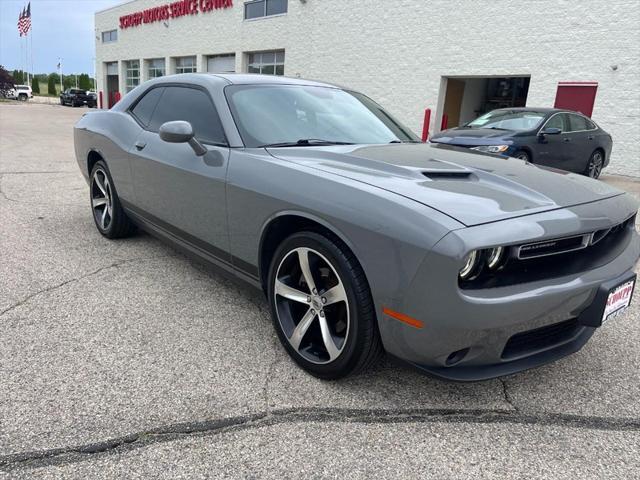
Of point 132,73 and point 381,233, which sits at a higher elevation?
point 132,73

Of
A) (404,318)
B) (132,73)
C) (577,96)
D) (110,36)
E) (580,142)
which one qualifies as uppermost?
(110,36)

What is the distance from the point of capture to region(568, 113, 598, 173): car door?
916 cm

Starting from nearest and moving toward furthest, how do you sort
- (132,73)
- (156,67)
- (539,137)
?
(539,137)
(156,67)
(132,73)

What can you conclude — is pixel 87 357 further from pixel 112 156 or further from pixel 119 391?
pixel 112 156

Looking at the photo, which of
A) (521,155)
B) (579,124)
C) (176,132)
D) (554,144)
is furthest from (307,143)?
(579,124)

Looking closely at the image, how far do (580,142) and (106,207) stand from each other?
27.6 ft

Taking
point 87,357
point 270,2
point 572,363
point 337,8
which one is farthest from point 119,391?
point 270,2

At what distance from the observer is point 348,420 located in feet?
7.11

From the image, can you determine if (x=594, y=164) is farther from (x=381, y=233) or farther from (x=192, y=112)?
(x=381, y=233)

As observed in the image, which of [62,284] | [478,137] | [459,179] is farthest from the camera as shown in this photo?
[478,137]

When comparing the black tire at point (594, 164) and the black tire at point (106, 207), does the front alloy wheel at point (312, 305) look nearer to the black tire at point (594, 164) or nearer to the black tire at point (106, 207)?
the black tire at point (106, 207)

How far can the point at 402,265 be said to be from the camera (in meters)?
1.93

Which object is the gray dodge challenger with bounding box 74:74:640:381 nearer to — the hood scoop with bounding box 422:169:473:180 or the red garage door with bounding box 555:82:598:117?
the hood scoop with bounding box 422:169:473:180

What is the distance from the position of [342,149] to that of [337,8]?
16.5 m
